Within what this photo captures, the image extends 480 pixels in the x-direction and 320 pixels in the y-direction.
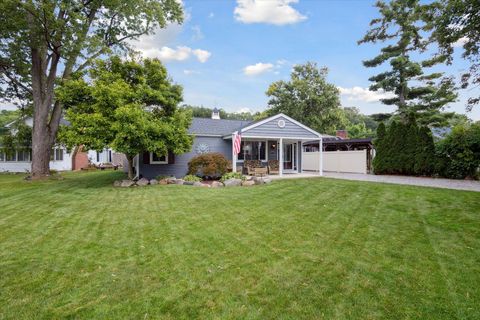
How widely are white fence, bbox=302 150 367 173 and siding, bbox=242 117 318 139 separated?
11.9ft

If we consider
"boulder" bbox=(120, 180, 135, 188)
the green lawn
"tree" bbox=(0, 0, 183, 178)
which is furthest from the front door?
the green lawn

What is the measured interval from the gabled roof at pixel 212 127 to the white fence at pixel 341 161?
730cm

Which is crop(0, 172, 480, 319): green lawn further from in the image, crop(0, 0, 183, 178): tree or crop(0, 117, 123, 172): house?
crop(0, 117, 123, 172): house

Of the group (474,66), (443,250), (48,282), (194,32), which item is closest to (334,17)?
(474,66)

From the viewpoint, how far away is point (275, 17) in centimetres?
1722

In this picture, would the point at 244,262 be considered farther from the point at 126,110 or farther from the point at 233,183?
the point at 126,110

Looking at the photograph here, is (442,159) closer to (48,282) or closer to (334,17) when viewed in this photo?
(334,17)

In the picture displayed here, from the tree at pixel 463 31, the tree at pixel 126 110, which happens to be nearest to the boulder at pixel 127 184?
the tree at pixel 126 110

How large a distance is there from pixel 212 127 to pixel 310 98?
52.8ft

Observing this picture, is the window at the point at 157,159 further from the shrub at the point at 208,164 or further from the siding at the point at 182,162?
the shrub at the point at 208,164

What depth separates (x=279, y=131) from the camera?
51.1ft

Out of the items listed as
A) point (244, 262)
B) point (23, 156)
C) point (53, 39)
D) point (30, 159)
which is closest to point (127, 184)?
point (53, 39)

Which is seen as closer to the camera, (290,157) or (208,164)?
(208,164)

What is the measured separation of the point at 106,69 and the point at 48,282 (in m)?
11.9
